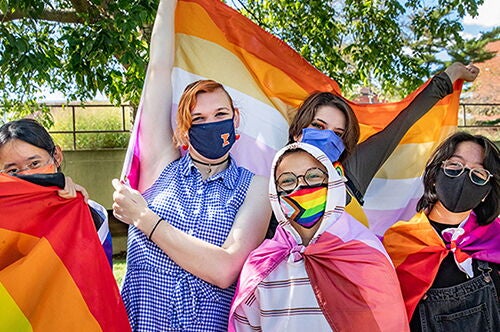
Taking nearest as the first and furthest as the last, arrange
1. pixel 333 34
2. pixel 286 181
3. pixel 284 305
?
pixel 284 305, pixel 286 181, pixel 333 34

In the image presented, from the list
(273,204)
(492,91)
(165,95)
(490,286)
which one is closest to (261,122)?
(165,95)

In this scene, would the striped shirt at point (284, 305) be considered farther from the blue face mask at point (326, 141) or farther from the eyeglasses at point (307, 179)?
the blue face mask at point (326, 141)

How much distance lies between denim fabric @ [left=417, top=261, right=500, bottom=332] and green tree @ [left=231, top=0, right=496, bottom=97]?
16.2 ft

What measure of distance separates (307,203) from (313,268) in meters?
0.24

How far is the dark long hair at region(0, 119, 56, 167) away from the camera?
2.71 m

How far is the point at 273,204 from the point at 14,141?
3.75ft

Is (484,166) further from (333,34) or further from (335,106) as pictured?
(333,34)

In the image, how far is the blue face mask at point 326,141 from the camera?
2752 mm

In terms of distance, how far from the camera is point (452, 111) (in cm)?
420

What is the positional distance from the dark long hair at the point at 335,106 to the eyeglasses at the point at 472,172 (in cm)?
45

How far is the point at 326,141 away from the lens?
2.77 metres

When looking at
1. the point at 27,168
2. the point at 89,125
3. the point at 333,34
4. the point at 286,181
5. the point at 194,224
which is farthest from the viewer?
the point at 89,125

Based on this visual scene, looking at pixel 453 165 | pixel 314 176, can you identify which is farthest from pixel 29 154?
pixel 453 165

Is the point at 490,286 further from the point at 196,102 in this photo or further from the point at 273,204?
the point at 196,102
